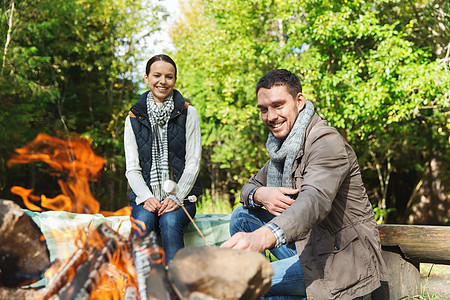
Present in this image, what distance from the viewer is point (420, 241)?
8.36ft

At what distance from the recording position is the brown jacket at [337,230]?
1.91m

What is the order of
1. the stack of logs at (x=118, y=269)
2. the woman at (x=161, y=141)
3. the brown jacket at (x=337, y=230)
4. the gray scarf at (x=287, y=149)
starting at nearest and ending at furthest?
the stack of logs at (x=118, y=269)
the brown jacket at (x=337, y=230)
the gray scarf at (x=287, y=149)
the woman at (x=161, y=141)

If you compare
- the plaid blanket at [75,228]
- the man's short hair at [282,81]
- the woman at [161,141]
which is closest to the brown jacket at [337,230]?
the man's short hair at [282,81]

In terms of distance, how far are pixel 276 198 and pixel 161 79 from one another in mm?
1352

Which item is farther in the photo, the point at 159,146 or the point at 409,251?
the point at 159,146

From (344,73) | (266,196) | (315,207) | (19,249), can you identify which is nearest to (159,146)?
(266,196)

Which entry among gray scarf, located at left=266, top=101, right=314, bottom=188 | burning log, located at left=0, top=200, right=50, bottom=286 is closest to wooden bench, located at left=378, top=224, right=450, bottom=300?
gray scarf, located at left=266, top=101, right=314, bottom=188

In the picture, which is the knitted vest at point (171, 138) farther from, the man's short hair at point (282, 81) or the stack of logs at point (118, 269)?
the stack of logs at point (118, 269)

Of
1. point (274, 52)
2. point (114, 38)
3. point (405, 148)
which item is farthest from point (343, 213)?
point (114, 38)

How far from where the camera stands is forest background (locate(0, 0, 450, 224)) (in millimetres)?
6641

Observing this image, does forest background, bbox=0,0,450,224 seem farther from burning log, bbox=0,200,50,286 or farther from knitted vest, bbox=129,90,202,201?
burning log, bbox=0,200,50,286

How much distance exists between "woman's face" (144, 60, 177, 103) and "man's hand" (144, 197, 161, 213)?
80 centimetres

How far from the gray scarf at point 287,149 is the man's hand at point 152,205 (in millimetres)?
805

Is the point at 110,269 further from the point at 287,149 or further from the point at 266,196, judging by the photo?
the point at 287,149
